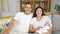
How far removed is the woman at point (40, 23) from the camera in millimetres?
2268

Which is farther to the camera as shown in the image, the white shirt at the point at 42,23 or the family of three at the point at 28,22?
the family of three at the point at 28,22

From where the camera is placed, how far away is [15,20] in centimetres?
238

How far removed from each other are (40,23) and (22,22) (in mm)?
328

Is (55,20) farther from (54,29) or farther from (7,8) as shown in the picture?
(7,8)

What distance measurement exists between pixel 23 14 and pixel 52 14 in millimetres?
700

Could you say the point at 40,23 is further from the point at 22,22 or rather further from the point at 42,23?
the point at 22,22

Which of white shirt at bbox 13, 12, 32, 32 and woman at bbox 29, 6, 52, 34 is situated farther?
white shirt at bbox 13, 12, 32, 32

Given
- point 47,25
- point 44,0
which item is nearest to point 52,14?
point 47,25

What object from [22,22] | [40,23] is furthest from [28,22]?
[40,23]

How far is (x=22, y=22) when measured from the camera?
2439 mm

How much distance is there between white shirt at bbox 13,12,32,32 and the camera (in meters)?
2.42

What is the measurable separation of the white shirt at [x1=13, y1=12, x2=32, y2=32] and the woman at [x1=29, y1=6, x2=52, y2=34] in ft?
0.25

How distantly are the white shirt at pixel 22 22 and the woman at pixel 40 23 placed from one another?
0.07m

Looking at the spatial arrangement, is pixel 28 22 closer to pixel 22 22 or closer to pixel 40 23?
pixel 22 22
